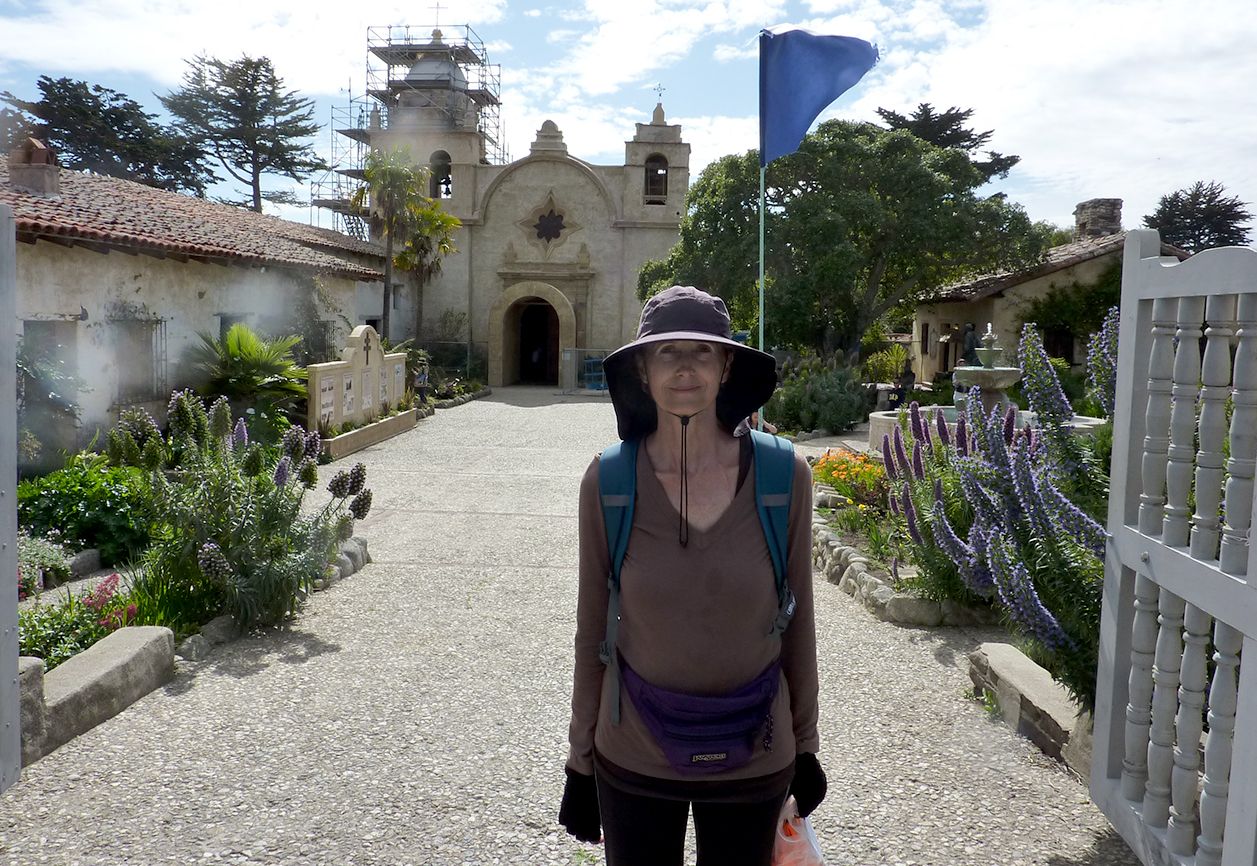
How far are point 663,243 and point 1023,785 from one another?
91.4ft

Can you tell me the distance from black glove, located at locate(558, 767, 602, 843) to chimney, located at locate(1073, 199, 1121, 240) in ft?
93.0

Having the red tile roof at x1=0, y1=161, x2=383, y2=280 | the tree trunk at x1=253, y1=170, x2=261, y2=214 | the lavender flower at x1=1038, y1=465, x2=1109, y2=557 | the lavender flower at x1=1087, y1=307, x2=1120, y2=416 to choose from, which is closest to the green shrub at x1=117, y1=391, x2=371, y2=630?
the lavender flower at x1=1038, y1=465, x2=1109, y2=557

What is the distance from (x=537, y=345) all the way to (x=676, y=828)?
3355 centimetres

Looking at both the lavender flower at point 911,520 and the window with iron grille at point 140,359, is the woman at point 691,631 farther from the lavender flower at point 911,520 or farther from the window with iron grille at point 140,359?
the window with iron grille at point 140,359

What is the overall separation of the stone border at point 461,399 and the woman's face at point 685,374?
68.4 ft

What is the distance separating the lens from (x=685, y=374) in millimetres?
2307

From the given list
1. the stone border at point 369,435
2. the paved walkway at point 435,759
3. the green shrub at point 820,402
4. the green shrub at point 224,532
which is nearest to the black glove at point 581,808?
the paved walkway at point 435,759

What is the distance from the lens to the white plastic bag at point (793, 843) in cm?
238

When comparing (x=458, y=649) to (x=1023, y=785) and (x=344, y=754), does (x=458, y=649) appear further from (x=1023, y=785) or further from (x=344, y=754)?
(x=1023, y=785)

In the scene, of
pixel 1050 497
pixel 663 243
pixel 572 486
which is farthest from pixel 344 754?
A: pixel 663 243

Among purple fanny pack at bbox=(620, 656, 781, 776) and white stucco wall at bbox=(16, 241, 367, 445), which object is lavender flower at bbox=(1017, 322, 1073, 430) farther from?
white stucco wall at bbox=(16, 241, 367, 445)

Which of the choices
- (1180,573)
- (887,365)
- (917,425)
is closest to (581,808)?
(1180,573)

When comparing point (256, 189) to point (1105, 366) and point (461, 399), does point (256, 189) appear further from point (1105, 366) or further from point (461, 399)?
point (1105, 366)

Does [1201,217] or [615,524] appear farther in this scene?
[1201,217]
